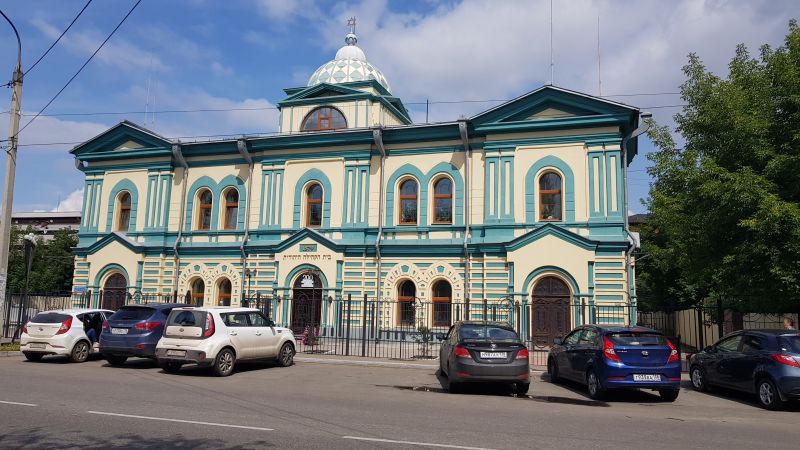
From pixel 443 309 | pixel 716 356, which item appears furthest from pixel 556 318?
pixel 716 356

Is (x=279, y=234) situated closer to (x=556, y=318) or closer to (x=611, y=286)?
(x=556, y=318)

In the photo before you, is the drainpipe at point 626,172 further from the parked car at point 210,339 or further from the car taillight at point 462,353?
the parked car at point 210,339

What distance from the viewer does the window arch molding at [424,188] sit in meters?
23.3

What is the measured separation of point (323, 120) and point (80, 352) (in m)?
15.5

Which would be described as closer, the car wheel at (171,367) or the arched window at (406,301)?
the car wheel at (171,367)

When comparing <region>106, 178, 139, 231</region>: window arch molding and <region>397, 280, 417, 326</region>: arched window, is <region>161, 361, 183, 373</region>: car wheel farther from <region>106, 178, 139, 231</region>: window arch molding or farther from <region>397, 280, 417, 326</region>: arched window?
<region>106, 178, 139, 231</region>: window arch molding

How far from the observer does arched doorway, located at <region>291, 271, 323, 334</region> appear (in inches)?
952

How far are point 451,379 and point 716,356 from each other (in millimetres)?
5643

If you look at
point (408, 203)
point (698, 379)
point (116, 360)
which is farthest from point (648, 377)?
point (408, 203)

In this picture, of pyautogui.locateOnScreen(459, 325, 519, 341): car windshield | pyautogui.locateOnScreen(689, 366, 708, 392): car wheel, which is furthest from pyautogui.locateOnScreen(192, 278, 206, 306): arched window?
pyautogui.locateOnScreen(689, 366, 708, 392): car wheel

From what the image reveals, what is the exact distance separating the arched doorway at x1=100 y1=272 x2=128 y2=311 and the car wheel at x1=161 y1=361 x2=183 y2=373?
534 inches

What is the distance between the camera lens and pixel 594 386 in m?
11.3

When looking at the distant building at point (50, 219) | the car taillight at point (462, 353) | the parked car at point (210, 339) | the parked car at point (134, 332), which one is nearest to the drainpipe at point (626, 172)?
the car taillight at point (462, 353)

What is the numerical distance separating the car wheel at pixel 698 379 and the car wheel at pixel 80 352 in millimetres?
15143
